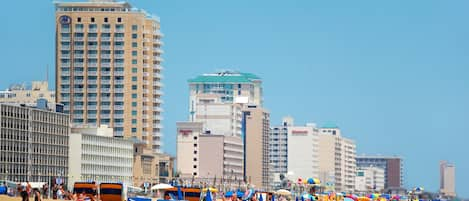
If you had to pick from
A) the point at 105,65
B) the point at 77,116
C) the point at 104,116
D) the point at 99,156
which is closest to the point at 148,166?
the point at 104,116

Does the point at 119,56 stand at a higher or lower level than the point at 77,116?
higher

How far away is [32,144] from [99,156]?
22.8 m

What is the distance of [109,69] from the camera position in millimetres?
188375

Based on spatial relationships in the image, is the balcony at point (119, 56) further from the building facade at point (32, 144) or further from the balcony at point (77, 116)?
the building facade at point (32, 144)

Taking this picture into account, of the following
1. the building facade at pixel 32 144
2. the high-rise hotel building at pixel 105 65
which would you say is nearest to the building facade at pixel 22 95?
the high-rise hotel building at pixel 105 65

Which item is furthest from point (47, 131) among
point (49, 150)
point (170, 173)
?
point (170, 173)

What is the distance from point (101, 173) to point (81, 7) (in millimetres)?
30910

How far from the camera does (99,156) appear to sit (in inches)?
6521

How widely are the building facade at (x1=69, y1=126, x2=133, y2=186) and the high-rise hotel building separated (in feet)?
35.1

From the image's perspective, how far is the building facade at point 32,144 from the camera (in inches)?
5463

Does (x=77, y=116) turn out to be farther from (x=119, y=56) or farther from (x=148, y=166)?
(x=148, y=166)

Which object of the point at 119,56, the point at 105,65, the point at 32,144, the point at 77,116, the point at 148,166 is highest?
the point at 119,56

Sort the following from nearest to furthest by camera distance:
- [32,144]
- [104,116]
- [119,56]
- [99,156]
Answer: [32,144] < [99,156] < [104,116] < [119,56]

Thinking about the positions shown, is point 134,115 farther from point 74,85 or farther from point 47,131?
point 47,131
